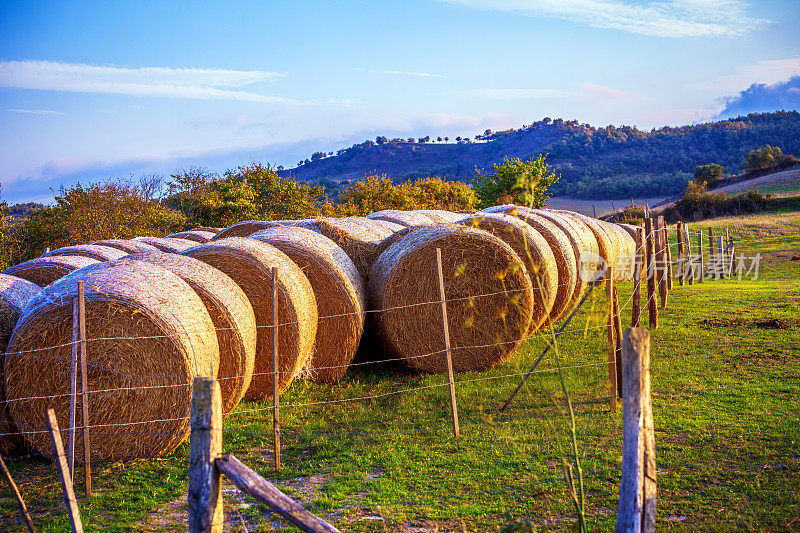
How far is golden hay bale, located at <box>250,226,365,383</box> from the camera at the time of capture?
10211mm

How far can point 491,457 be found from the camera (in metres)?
6.85

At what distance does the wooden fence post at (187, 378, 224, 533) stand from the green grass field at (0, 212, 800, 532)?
0.63 metres

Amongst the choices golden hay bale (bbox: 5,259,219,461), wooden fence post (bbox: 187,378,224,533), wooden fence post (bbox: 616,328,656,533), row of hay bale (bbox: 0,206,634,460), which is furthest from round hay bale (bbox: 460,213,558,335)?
wooden fence post (bbox: 187,378,224,533)

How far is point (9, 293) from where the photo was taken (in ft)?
26.6

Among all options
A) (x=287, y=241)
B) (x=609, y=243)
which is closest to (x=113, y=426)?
(x=287, y=241)

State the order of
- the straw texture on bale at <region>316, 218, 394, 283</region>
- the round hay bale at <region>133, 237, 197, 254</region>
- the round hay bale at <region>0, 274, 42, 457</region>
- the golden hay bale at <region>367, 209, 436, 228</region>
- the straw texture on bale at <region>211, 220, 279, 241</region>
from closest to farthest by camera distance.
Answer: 1. the round hay bale at <region>0, 274, 42, 457</region>
2. the straw texture on bale at <region>316, 218, 394, 283</region>
3. the straw texture on bale at <region>211, 220, 279, 241</region>
4. the round hay bale at <region>133, 237, 197, 254</region>
5. the golden hay bale at <region>367, 209, 436, 228</region>

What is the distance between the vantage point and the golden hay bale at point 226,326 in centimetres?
812

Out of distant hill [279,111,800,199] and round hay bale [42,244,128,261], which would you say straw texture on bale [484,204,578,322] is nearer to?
round hay bale [42,244,128,261]

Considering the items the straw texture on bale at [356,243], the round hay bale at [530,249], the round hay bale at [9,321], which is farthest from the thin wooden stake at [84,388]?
the round hay bale at [530,249]

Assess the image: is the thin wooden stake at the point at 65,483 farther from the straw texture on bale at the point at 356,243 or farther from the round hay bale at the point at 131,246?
the round hay bale at the point at 131,246

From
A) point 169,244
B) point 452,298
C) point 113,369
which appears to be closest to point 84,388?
point 113,369

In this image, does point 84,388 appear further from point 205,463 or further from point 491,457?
point 491,457

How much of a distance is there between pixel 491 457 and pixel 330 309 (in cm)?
424

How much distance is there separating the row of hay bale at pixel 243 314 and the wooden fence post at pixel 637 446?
1.21 metres
